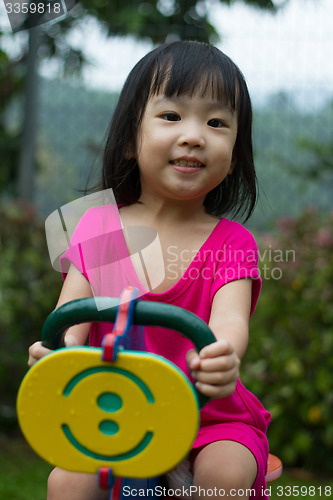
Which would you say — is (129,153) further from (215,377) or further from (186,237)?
(215,377)

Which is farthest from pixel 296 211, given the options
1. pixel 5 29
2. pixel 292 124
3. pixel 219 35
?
pixel 5 29

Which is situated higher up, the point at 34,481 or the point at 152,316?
the point at 152,316

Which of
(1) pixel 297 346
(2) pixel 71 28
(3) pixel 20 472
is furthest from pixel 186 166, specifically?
(2) pixel 71 28

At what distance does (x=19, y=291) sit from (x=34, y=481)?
94cm

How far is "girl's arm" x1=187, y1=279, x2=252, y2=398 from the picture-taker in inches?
38.6

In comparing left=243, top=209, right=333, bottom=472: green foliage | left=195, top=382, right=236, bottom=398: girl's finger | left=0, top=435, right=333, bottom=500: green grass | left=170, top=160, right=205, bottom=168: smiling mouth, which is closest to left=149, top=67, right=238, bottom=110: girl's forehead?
left=170, top=160, right=205, bottom=168: smiling mouth

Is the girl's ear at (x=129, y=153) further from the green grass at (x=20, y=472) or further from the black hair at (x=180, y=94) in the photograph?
the green grass at (x=20, y=472)

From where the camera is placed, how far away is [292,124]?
3.89 meters

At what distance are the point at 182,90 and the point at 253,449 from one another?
2.52ft

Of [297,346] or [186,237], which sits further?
[297,346]

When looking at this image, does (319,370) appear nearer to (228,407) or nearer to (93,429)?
(228,407)

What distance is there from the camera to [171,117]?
1343 millimetres

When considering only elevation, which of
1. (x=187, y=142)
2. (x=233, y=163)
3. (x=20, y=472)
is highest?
(x=187, y=142)

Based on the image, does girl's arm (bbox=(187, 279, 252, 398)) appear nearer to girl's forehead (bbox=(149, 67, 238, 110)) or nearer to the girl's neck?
the girl's neck
